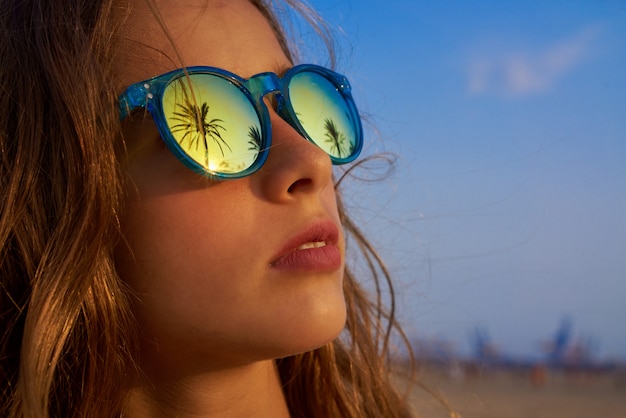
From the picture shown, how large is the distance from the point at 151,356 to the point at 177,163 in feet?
1.94

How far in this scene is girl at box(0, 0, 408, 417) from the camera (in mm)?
1712

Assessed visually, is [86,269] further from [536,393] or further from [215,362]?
[536,393]

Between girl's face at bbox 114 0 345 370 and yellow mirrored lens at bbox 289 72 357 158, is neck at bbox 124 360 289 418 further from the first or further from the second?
yellow mirrored lens at bbox 289 72 357 158

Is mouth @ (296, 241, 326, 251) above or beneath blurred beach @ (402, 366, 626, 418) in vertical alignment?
above

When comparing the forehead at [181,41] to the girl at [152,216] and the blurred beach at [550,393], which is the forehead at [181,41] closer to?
the girl at [152,216]

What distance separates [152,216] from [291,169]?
0.40 m

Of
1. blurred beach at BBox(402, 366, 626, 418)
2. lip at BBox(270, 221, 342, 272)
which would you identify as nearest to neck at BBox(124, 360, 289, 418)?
lip at BBox(270, 221, 342, 272)

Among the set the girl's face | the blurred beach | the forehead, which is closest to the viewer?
the girl's face

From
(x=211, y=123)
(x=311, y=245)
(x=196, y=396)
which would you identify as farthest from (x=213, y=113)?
(x=196, y=396)

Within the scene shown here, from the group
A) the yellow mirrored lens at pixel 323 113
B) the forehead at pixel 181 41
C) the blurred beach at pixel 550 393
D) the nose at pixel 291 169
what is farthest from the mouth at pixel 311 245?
the blurred beach at pixel 550 393

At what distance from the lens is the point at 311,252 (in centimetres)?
178

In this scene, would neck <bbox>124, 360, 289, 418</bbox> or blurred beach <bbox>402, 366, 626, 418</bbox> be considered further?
blurred beach <bbox>402, 366, 626, 418</bbox>

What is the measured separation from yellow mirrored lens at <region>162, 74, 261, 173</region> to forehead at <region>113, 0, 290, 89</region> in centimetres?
9

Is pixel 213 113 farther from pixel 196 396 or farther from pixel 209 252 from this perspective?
pixel 196 396
